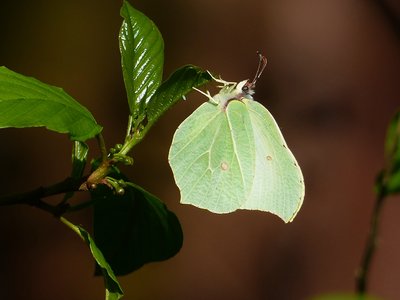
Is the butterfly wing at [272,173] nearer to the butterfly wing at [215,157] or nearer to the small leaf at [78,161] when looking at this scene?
the butterfly wing at [215,157]

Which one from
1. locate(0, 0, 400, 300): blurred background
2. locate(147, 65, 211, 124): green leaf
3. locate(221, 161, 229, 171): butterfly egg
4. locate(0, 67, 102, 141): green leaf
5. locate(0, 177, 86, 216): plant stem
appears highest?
locate(147, 65, 211, 124): green leaf

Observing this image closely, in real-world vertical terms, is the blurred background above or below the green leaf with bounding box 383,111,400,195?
below

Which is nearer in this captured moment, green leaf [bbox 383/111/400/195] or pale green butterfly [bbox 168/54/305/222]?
green leaf [bbox 383/111/400/195]

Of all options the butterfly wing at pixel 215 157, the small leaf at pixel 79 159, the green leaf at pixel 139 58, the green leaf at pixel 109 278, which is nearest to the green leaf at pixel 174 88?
the green leaf at pixel 139 58

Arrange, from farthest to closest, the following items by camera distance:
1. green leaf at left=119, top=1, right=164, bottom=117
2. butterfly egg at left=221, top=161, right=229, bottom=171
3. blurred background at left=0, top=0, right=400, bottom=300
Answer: blurred background at left=0, top=0, right=400, bottom=300, butterfly egg at left=221, top=161, right=229, bottom=171, green leaf at left=119, top=1, right=164, bottom=117

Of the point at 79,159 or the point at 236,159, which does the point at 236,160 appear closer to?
the point at 236,159

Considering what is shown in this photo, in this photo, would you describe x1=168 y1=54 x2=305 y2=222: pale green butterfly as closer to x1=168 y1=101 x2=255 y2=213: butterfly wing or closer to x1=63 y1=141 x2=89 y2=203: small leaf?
x1=168 y1=101 x2=255 y2=213: butterfly wing

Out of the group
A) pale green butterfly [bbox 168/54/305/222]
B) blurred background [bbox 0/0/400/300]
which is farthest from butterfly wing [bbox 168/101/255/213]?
blurred background [bbox 0/0/400/300]

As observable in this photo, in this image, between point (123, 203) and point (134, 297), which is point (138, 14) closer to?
point (123, 203)

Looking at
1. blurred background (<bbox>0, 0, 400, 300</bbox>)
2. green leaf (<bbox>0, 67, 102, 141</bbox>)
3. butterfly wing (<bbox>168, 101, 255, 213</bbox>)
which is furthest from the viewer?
blurred background (<bbox>0, 0, 400, 300</bbox>)
